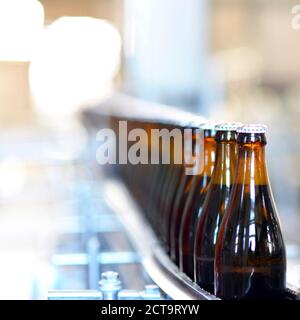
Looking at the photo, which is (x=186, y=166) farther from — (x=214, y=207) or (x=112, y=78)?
(x=112, y=78)

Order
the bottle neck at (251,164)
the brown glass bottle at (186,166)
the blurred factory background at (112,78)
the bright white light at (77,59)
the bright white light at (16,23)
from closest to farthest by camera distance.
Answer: the bottle neck at (251,164) < the brown glass bottle at (186,166) < the blurred factory background at (112,78) < the bright white light at (16,23) < the bright white light at (77,59)

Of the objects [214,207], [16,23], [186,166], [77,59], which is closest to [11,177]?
[77,59]

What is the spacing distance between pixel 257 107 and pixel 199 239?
3320 millimetres

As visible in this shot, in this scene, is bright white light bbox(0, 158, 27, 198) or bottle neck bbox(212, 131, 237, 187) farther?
bright white light bbox(0, 158, 27, 198)

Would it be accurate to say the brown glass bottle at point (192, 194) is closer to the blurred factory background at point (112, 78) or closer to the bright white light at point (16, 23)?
the blurred factory background at point (112, 78)

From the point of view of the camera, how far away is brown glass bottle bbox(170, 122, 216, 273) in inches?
26.2

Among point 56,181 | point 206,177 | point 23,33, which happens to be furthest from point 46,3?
point 206,177

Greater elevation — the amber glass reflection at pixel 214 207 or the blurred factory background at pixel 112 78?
the blurred factory background at pixel 112 78

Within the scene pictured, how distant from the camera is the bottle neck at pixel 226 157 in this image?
24.1 inches

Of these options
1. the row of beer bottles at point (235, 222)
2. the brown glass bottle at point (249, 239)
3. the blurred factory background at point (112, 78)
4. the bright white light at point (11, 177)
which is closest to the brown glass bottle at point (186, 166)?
the row of beer bottles at point (235, 222)

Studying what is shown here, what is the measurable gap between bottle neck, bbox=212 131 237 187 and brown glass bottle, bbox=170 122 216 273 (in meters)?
0.02

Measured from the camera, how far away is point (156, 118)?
0.91 metres

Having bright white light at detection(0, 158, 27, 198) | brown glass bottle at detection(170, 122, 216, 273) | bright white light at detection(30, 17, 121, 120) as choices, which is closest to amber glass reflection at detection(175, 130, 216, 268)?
brown glass bottle at detection(170, 122, 216, 273)

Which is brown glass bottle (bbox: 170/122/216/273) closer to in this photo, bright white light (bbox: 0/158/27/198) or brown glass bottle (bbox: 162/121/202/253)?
brown glass bottle (bbox: 162/121/202/253)
